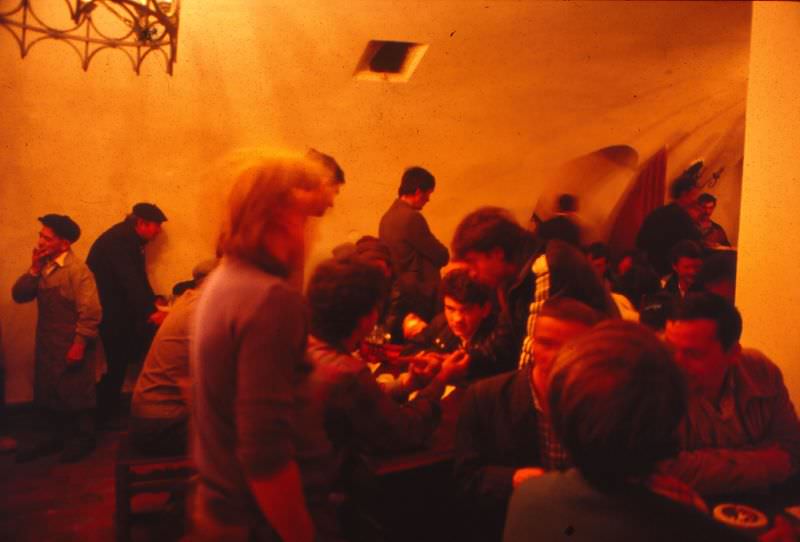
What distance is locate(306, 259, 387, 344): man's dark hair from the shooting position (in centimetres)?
133

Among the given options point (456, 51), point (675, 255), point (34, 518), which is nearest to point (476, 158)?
point (456, 51)

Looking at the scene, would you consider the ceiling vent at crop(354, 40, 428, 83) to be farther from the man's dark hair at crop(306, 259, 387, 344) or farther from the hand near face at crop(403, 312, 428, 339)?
the man's dark hair at crop(306, 259, 387, 344)

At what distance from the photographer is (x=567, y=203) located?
3.32 m

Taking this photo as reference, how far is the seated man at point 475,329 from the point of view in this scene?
5.89 ft

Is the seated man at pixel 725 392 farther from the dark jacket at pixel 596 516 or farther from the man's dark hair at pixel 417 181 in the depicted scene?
the man's dark hair at pixel 417 181

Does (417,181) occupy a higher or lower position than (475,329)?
higher

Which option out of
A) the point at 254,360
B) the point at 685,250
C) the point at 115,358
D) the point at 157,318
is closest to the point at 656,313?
the point at 685,250

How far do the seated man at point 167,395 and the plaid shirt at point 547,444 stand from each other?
1.08 metres

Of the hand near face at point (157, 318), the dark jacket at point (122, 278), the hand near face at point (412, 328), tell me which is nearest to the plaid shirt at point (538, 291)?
the hand near face at point (412, 328)

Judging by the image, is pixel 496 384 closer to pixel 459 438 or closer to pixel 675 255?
pixel 459 438

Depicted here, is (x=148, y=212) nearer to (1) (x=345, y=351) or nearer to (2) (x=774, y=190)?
(1) (x=345, y=351)

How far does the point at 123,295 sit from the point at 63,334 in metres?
0.31

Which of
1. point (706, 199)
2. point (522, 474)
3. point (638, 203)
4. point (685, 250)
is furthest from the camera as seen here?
point (638, 203)

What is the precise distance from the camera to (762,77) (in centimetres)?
131
